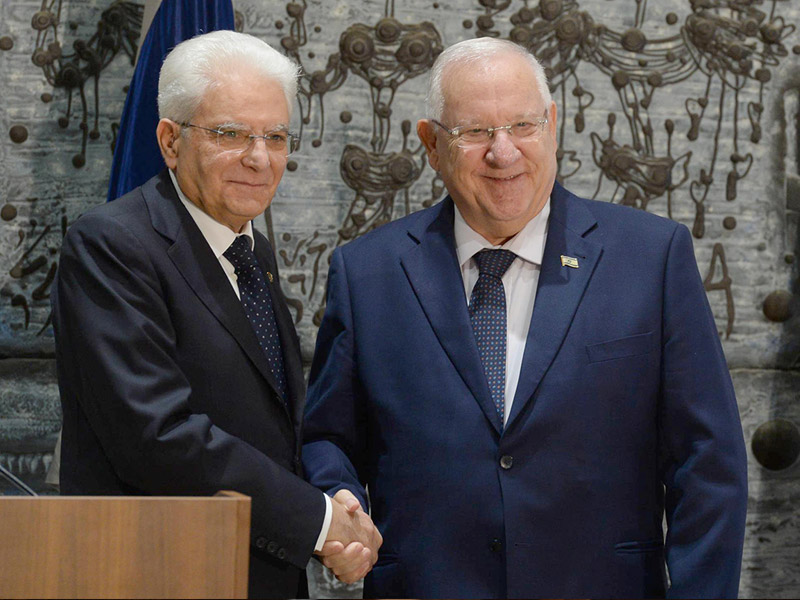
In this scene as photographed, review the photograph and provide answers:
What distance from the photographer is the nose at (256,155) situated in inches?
88.3

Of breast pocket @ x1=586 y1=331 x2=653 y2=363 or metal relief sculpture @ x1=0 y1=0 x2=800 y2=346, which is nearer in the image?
breast pocket @ x1=586 y1=331 x2=653 y2=363

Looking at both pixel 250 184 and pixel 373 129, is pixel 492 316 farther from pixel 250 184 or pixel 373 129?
pixel 373 129

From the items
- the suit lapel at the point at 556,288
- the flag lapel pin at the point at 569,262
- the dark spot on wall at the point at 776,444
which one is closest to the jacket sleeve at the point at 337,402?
the suit lapel at the point at 556,288

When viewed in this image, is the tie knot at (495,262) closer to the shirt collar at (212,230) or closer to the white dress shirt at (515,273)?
the white dress shirt at (515,273)

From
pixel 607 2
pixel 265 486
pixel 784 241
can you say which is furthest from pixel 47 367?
pixel 784 241

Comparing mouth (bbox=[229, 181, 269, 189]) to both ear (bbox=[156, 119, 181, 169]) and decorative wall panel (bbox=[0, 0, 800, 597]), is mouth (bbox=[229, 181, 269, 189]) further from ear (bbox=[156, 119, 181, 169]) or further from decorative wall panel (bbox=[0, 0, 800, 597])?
decorative wall panel (bbox=[0, 0, 800, 597])

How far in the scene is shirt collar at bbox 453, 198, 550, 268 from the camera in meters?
2.39

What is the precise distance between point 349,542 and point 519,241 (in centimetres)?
81

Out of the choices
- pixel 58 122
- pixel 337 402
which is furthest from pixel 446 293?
pixel 58 122

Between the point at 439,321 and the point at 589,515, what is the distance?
1.81 ft

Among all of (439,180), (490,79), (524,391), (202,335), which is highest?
(490,79)

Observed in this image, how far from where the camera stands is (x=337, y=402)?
240 centimetres

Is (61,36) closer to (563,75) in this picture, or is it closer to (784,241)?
(563,75)

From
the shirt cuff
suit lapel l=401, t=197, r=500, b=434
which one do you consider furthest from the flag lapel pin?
the shirt cuff
